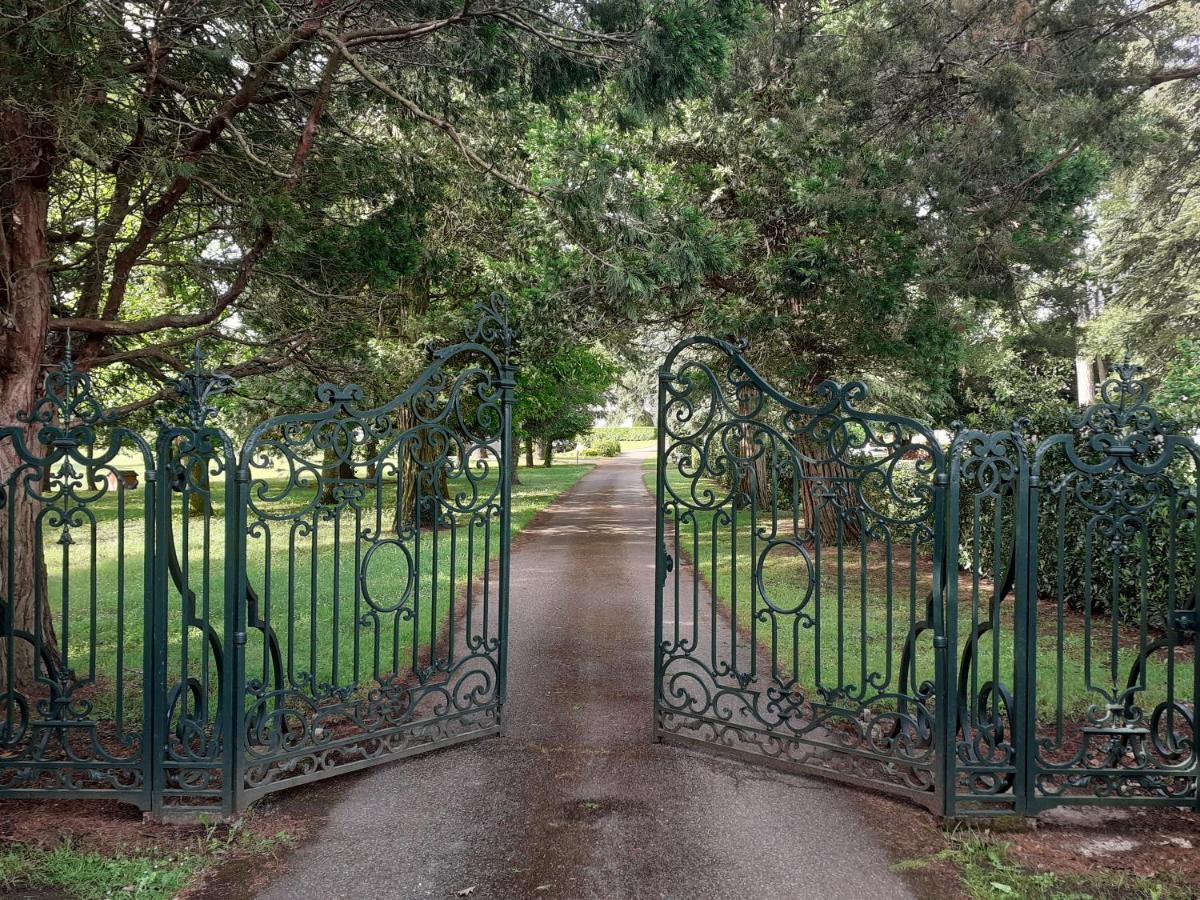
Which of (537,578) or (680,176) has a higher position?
(680,176)

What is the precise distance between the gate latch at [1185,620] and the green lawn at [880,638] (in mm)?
532

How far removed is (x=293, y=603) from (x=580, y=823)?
2178 millimetres

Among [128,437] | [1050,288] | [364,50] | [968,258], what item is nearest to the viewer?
Result: [128,437]

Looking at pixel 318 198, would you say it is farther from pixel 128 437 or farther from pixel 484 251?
pixel 484 251

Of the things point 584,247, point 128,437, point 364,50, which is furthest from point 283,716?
point 364,50

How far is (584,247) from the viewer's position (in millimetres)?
6820

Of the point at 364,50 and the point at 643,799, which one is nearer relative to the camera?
the point at 643,799

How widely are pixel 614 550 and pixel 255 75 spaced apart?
34.4 ft

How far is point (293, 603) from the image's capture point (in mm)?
4773

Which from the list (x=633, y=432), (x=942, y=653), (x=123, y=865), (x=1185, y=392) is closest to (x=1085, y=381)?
(x=1185, y=392)

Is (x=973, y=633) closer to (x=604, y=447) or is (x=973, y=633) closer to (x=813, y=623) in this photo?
(x=813, y=623)

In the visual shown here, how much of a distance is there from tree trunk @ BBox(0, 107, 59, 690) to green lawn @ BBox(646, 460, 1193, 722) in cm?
473

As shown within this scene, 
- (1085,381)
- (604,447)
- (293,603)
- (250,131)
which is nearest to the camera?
(293,603)

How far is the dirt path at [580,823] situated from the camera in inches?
143
